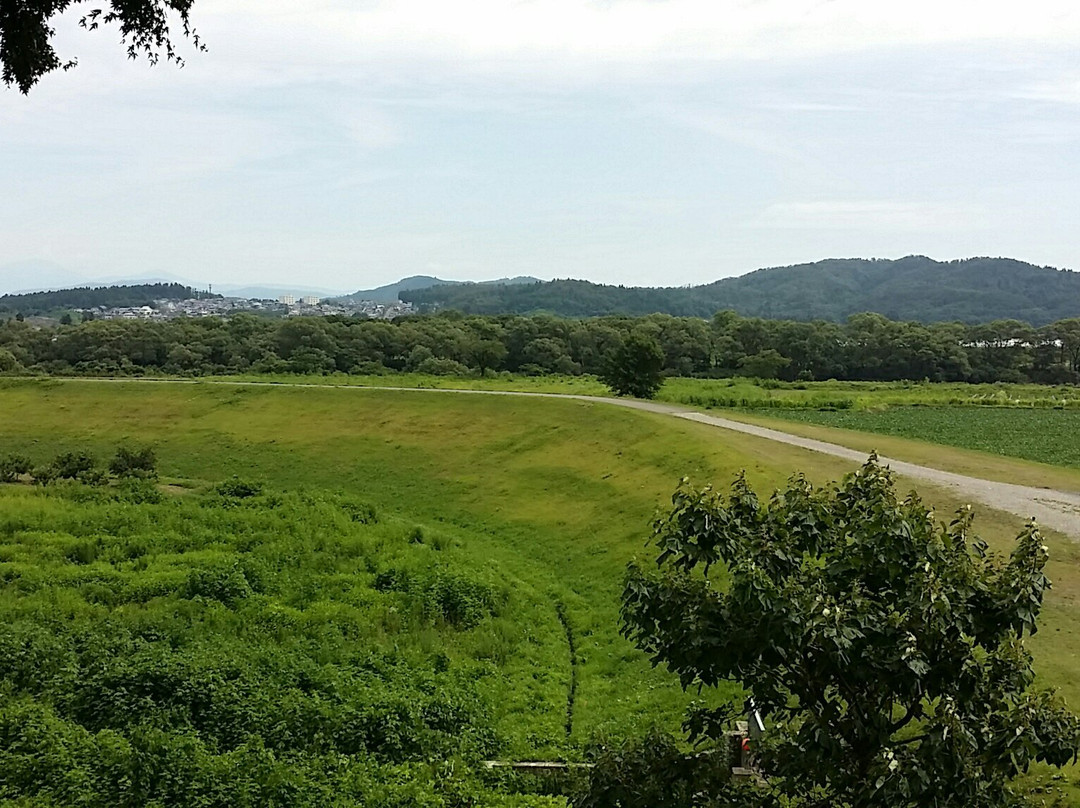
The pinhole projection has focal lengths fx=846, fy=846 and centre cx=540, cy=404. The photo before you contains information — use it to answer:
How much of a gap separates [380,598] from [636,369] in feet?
103


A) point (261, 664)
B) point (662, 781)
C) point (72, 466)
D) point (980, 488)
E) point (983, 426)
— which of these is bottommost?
point (261, 664)

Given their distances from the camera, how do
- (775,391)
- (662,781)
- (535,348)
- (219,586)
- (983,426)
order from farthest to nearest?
(535,348)
(775,391)
(983,426)
(219,586)
(662,781)

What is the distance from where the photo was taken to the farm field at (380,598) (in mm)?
13438

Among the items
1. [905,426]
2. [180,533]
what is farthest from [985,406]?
[180,533]

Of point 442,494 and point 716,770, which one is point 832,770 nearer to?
point 716,770

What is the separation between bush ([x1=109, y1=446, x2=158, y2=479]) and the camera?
34938 mm

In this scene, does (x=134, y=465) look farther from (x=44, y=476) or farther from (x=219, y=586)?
(x=219, y=586)

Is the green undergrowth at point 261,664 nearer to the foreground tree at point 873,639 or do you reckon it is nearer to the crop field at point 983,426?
the foreground tree at point 873,639

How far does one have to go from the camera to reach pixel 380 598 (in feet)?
66.8

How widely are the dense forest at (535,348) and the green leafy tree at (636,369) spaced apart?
20.8 m

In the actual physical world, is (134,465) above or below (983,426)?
below

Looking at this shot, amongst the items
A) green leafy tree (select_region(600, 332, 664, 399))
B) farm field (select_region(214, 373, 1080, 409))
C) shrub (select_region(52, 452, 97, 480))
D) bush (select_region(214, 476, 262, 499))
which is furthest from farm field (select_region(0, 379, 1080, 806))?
farm field (select_region(214, 373, 1080, 409))

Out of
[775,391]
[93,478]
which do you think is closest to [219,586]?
[93,478]

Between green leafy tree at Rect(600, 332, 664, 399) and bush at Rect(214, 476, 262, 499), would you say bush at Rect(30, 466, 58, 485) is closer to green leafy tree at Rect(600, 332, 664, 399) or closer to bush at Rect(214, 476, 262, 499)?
bush at Rect(214, 476, 262, 499)
